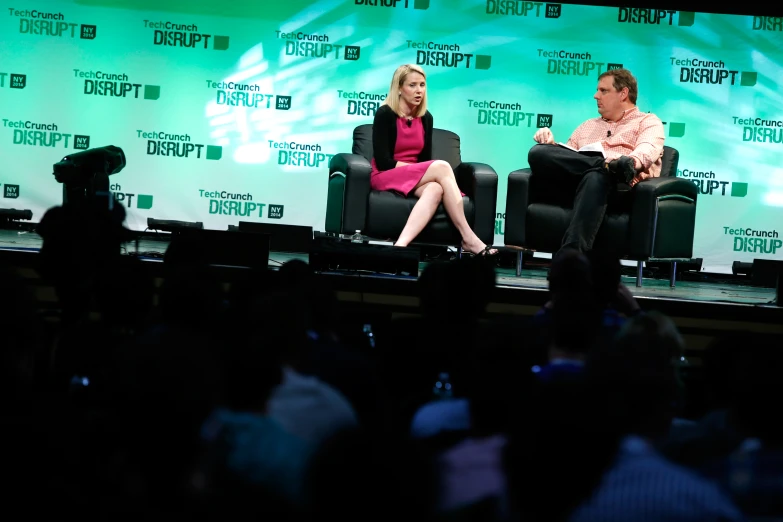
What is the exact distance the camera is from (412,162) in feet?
19.0

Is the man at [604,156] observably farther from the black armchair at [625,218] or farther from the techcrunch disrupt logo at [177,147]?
the techcrunch disrupt logo at [177,147]

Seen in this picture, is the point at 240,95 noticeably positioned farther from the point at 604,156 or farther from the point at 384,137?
the point at 604,156

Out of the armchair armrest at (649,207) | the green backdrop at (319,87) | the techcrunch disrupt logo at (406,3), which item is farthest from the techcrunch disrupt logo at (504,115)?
the armchair armrest at (649,207)

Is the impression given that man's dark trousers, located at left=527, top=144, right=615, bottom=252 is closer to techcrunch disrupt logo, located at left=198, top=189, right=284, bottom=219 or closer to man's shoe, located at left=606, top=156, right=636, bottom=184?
man's shoe, located at left=606, top=156, right=636, bottom=184

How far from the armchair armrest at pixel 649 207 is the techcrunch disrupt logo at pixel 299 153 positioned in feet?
9.97

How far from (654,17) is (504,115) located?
1.39 metres

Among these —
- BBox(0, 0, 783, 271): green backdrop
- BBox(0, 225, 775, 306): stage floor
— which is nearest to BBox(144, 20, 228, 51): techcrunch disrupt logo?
BBox(0, 0, 783, 271): green backdrop

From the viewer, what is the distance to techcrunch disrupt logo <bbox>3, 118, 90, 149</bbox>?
7648 millimetres

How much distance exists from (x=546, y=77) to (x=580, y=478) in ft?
22.0

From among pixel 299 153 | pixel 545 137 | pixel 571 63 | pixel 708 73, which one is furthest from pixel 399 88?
pixel 708 73

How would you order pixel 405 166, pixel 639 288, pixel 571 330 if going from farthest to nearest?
1. pixel 405 166
2. pixel 639 288
3. pixel 571 330

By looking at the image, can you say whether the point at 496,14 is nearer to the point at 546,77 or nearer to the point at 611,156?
the point at 546,77

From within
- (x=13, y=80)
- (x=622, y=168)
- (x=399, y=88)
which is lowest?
(x=622, y=168)

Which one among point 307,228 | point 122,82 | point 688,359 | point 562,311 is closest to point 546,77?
point 307,228
